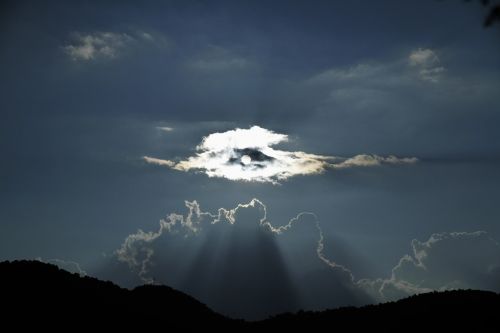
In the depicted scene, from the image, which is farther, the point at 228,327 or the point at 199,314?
the point at 199,314

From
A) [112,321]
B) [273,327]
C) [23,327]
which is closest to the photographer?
[23,327]

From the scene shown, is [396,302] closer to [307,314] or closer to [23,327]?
[307,314]

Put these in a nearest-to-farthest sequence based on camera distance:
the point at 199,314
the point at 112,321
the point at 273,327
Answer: the point at 112,321 → the point at 273,327 → the point at 199,314

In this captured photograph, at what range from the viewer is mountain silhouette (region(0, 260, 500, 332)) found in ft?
123

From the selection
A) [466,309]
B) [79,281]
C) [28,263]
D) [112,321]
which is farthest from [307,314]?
[28,263]

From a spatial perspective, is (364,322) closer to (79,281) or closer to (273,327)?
(273,327)

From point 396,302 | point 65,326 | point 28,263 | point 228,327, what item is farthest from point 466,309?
point 28,263

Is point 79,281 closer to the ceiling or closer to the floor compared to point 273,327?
closer to the ceiling

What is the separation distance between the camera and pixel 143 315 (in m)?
42.8

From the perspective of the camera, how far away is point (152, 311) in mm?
48188

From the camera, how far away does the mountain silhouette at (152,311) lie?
37.6 metres

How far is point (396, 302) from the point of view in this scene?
159 ft

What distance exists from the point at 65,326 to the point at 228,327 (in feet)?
61.7

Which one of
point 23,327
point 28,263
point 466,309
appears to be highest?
point 28,263
